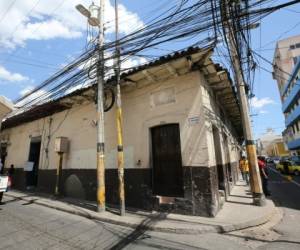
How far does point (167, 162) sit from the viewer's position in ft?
22.9

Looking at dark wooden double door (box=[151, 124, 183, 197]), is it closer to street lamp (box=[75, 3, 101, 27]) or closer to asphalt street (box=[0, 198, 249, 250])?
asphalt street (box=[0, 198, 249, 250])

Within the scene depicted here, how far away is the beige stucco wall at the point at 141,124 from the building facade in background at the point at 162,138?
0.03 meters

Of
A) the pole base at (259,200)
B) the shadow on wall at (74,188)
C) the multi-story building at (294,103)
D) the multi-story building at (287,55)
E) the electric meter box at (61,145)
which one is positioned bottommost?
the pole base at (259,200)

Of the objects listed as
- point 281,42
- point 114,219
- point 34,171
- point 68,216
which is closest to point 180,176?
point 114,219

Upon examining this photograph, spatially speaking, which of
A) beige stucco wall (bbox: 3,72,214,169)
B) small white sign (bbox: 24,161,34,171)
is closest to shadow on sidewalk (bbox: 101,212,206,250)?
beige stucco wall (bbox: 3,72,214,169)

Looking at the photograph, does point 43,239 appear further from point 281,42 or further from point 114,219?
point 281,42

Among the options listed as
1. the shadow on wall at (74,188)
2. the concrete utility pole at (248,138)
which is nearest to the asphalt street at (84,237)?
the shadow on wall at (74,188)

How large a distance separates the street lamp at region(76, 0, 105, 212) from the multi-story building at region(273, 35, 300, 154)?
27.9 m

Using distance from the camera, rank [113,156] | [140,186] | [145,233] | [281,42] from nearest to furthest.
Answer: [145,233], [140,186], [113,156], [281,42]

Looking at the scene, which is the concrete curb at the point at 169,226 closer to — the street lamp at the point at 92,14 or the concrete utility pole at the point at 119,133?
the concrete utility pole at the point at 119,133

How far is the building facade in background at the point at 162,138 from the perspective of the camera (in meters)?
6.25

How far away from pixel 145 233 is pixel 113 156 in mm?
3630

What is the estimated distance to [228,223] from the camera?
16.8ft

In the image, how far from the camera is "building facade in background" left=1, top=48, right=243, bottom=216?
6.25 metres
